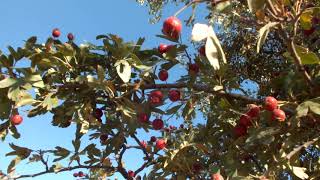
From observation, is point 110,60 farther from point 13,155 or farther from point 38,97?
point 13,155

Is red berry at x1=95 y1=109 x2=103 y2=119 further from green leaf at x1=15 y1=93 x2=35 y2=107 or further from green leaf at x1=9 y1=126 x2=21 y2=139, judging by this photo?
green leaf at x1=9 y1=126 x2=21 y2=139

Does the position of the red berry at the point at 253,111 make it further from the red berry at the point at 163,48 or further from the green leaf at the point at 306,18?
the red berry at the point at 163,48

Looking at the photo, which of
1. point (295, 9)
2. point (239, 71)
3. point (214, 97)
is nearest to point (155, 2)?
point (239, 71)

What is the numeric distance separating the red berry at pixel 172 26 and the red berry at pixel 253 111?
81 cm

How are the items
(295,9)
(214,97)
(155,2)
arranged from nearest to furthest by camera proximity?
(295,9)
(214,97)
(155,2)

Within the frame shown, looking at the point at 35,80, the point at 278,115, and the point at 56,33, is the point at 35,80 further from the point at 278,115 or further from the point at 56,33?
the point at 278,115

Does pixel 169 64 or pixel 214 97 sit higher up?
pixel 169 64

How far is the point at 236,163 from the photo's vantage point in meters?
3.97

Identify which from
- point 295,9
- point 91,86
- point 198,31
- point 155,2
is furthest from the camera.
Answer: point 155,2

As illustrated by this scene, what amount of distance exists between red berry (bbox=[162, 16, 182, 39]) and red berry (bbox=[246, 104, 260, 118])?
2.67 ft

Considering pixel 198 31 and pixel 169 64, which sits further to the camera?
pixel 169 64

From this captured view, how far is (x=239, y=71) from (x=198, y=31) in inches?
243

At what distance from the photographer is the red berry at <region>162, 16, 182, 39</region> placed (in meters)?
3.33

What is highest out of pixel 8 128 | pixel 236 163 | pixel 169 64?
pixel 169 64
